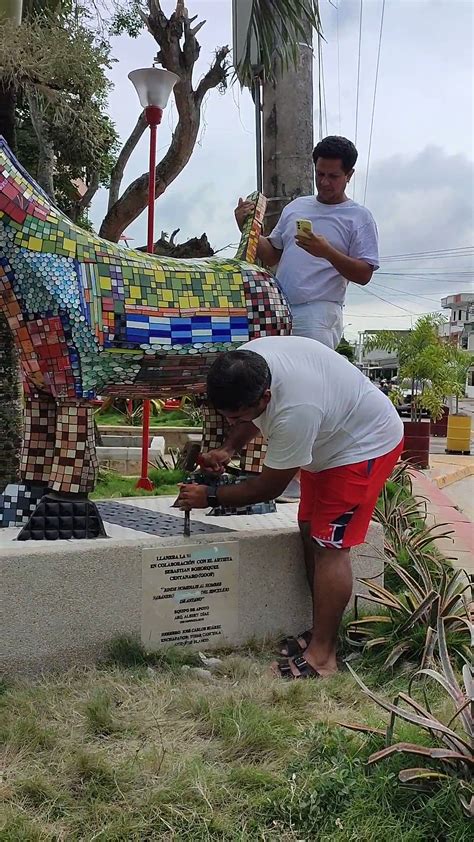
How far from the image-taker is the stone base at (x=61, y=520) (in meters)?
2.53

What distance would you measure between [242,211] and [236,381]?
1.26 metres

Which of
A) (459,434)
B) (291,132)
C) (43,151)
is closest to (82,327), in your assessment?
(291,132)

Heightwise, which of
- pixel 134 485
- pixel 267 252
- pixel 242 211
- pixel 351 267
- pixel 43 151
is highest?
pixel 43 151

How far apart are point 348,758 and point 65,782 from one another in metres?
0.71

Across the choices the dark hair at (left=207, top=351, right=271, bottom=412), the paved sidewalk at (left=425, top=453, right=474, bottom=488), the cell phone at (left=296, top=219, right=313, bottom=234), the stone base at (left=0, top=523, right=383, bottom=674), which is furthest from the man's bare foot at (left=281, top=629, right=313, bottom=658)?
the paved sidewalk at (left=425, top=453, right=474, bottom=488)

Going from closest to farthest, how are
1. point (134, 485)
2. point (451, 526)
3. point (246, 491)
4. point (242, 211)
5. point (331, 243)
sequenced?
1. point (246, 491)
2. point (331, 243)
3. point (242, 211)
4. point (134, 485)
5. point (451, 526)

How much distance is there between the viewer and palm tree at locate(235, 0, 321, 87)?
4031 mm

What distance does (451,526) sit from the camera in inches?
202

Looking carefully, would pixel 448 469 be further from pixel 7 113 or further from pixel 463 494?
pixel 7 113

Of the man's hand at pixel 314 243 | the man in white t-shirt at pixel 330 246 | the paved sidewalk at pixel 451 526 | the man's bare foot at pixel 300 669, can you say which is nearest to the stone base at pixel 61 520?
the man's bare foot at pixel 300 669

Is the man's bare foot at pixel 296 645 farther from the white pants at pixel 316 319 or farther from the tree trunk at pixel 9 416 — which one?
the tree trunk at pixel 9 416

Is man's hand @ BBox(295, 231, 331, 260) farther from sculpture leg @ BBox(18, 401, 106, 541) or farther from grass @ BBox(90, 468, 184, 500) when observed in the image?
grass @ BBox(90, 468, 184, 500)

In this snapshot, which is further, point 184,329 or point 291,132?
point 291,132

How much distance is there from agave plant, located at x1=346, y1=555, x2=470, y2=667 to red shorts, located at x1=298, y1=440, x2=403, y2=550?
0.39 m
